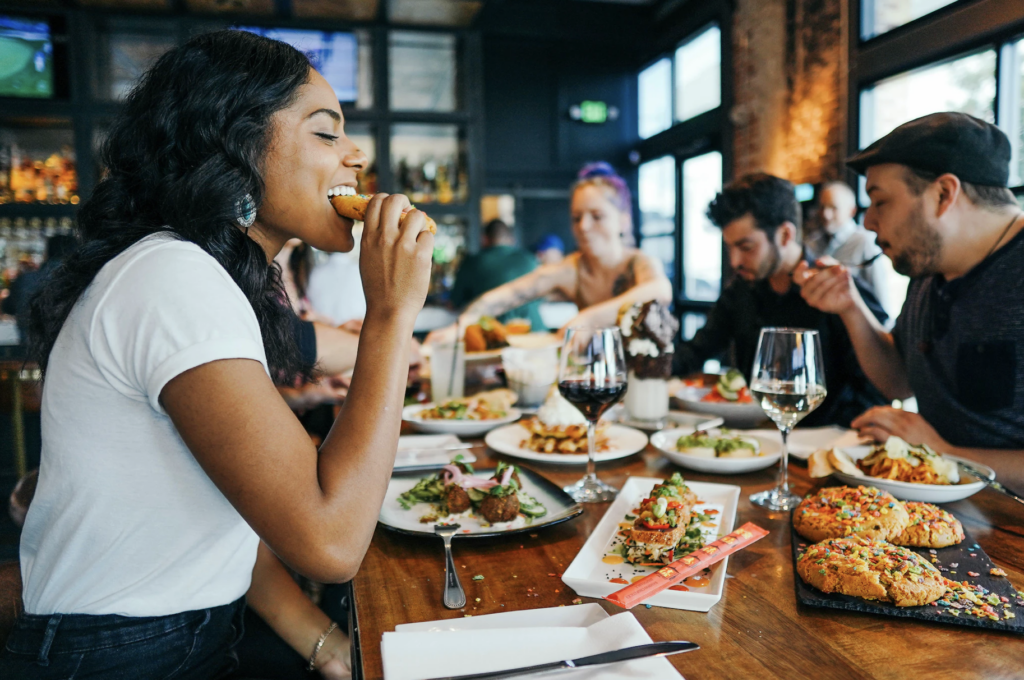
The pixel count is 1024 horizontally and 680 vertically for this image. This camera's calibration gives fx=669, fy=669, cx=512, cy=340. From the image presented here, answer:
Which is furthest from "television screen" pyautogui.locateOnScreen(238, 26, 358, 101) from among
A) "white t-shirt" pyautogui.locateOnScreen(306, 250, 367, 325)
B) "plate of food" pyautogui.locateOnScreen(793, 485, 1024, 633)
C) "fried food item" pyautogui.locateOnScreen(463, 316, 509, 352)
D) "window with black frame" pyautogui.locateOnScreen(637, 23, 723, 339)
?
"plate of food" pyautogui.locateOnScreen(793, 485, 1024, 633)

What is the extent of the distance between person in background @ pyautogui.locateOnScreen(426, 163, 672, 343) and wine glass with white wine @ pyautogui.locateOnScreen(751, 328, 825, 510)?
1.90m

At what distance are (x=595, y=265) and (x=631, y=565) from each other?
8.76ft

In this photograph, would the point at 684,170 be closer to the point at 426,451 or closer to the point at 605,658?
the point at 426,451

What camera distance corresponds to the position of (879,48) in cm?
448

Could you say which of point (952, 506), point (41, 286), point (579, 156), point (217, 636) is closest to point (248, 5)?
point (579, 156)

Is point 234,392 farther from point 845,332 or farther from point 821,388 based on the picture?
point 845,332

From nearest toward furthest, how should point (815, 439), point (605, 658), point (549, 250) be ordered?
1. point (605, 658)
2. point (815, 439)
3. point (549, 250)

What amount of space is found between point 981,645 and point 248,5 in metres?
5.58

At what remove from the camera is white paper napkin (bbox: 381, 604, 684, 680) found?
65 cm

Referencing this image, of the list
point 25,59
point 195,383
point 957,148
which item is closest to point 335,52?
point 25,59

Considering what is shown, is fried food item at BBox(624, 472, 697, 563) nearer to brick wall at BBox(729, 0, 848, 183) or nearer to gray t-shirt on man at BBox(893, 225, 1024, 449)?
gray t-shirt on man at BBox(893, 225, 1024, 449)

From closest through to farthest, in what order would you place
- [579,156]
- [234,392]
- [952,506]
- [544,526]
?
[234,392] < [544,526] < [952,506] < [579,156]

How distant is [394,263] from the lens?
A: 3.25ft

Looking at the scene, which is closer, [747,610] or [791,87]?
[747,610]
